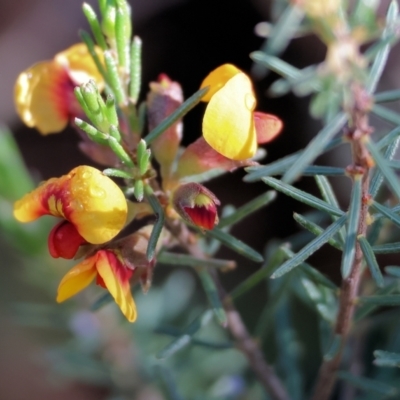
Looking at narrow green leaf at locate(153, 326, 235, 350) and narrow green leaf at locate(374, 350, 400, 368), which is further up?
narrow green leaf at locate(374, 350, 400, 368)

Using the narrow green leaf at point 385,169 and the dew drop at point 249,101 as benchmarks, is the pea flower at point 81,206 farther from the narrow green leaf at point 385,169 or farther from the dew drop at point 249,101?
the narrow green leaf at point 385,169

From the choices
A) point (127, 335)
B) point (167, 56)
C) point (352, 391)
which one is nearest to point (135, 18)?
point (167, 56)

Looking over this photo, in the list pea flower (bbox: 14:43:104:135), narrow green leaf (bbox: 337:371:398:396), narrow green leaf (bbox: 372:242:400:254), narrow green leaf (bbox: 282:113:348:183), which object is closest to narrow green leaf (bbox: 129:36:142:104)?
pea flower (bbox: 14:43:104:135)

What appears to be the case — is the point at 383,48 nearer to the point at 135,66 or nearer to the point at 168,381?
the point at 135,66

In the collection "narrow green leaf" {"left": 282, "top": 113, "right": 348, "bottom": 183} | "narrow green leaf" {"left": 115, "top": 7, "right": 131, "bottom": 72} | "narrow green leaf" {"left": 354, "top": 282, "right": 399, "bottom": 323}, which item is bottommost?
"narrow green leaf" {"left": 354, "top": 282, "right": 399, "bottom": 323}

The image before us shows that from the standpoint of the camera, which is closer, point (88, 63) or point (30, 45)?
point (88, 63)

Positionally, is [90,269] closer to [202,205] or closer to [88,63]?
[202,205]

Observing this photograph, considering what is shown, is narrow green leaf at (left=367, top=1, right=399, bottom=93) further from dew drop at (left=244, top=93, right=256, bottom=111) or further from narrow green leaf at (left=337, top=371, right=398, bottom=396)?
narrow green leaf at (left=337, top=371, right=398, bottom=396)

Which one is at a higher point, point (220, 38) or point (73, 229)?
point (73, 229)
